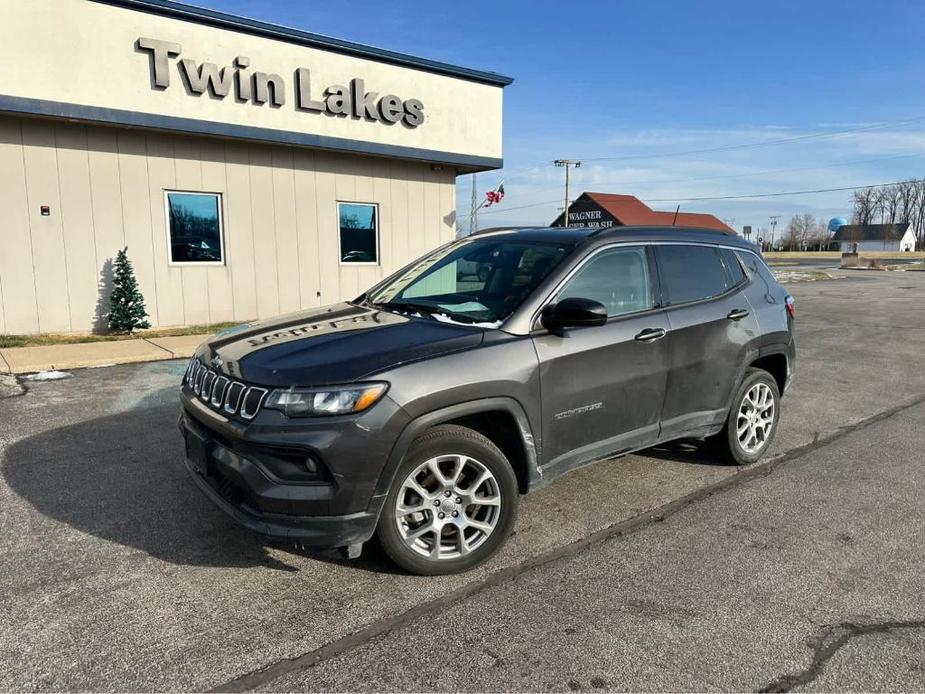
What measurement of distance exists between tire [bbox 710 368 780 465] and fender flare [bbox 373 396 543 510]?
201 cm

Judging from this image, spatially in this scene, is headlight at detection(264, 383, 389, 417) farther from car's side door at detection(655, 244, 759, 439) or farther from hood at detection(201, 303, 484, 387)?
car's side door at detection(655, 244, 759, 439)

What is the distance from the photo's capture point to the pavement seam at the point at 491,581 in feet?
8.55

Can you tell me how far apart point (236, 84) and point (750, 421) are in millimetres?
9974

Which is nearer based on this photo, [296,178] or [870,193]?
[296,178]

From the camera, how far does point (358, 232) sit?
13766 millimetres

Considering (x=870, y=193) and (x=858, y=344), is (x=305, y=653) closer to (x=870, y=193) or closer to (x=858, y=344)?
(x=858, y=344)

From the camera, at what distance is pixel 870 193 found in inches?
5369

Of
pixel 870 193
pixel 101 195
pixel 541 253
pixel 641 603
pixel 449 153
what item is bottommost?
pixel 641 603

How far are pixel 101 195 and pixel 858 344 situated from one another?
12.8 m

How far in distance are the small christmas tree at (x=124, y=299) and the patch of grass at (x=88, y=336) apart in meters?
0.20

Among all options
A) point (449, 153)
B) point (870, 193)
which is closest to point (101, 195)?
point (449, 153)

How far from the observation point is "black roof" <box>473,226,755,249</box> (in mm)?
4309

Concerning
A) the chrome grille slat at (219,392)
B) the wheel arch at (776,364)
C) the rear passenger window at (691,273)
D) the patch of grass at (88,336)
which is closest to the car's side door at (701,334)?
the rear passenger window at (691,273)

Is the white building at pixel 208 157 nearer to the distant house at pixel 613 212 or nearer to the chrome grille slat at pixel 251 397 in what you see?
the chrome grille slat at pixel 251 397
